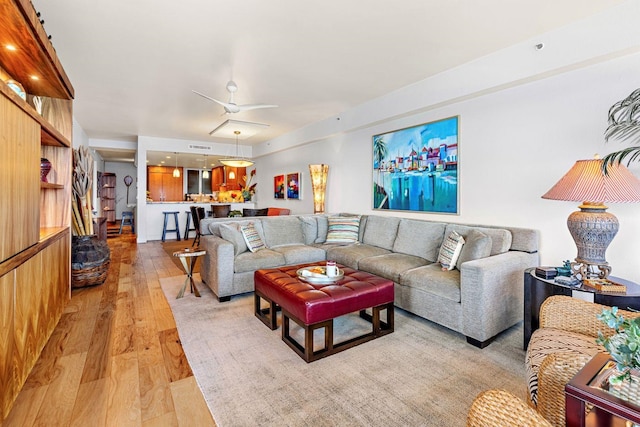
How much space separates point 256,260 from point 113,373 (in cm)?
180

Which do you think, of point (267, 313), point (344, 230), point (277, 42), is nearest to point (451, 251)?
point (344, 230)

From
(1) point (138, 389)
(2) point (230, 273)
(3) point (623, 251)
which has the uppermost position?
(3) point (623, 251)

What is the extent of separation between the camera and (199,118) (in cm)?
574

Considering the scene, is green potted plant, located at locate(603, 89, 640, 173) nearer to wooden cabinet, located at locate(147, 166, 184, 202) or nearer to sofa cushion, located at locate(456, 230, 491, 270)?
sofa cushion, located at locate(456, 230, 491, 270)

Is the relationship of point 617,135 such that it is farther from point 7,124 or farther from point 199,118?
point 199,118

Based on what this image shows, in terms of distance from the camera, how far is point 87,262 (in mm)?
3877

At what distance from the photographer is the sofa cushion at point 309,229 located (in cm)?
465

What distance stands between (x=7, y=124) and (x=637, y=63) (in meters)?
4.23

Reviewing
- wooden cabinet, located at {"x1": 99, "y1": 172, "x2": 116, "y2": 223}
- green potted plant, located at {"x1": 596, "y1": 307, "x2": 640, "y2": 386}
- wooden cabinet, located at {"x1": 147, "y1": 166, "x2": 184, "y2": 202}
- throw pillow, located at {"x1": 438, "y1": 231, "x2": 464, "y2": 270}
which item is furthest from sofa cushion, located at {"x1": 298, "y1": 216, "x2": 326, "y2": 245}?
wooden cabinet, located at {"x1": 99, "y1": 172, "x2": 116, "y2": 223}

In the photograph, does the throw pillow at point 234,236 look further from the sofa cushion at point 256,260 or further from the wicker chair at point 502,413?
the wicker chair at point 502,413

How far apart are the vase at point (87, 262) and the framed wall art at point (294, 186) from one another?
153 inches

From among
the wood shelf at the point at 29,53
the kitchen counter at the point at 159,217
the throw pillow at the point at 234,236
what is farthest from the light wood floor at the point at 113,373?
the kitchen counter at the point at 159,217

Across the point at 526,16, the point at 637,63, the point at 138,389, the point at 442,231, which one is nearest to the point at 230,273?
the point at 138,389

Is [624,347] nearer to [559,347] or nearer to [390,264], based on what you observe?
[559,347]
